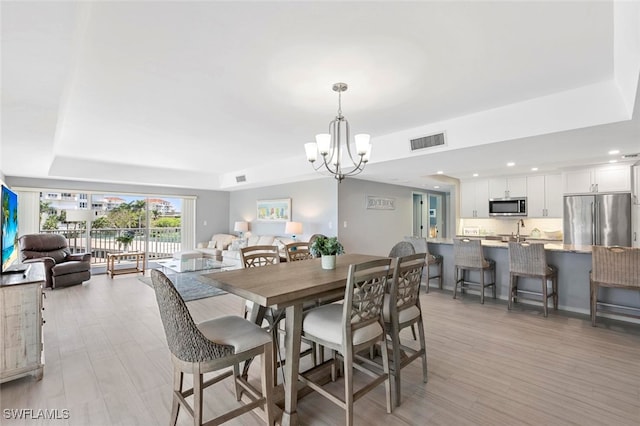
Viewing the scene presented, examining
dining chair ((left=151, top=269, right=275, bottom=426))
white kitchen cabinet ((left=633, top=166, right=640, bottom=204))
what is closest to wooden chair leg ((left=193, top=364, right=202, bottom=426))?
dining chair ((left=151, top=269, right=275, bottom=426))

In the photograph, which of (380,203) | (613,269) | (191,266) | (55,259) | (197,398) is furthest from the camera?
(380,203)

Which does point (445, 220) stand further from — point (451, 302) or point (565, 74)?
point (565, 74)

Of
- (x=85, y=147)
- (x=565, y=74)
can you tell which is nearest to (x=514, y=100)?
(x=565, y=74)

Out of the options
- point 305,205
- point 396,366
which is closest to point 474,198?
point 305,205

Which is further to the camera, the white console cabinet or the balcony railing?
the balcony railing

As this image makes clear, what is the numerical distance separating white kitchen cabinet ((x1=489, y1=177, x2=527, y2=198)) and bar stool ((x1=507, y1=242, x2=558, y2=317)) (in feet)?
9.32

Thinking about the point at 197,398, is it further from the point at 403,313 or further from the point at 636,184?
the point at 636,184

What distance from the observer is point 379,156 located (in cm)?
451

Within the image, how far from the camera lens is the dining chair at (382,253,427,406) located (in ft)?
6.85

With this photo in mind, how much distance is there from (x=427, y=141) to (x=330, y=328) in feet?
9.57

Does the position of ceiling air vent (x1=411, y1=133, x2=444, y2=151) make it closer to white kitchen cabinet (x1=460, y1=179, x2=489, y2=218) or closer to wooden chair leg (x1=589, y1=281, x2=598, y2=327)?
wooden chair leg (x1=589, y1=281, x2=598, y2=327)

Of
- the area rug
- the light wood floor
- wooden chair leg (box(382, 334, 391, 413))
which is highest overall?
wooden chair leg (box(382, 334, 391, 413))

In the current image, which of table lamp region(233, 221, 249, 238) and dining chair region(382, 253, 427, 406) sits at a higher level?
table lamp region(233, 221, 249, 238)

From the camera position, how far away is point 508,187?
21.7 feet
